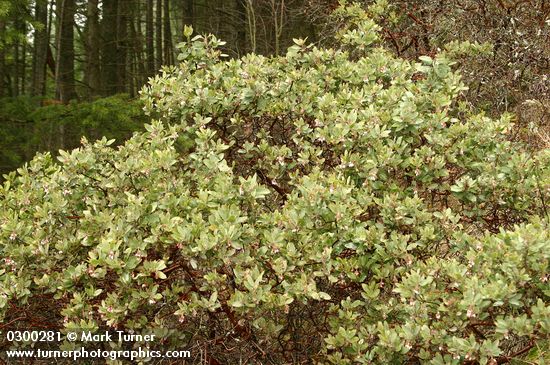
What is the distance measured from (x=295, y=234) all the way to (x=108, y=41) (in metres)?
10.7

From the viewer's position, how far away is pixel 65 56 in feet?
38.9

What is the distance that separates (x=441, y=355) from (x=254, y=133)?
204 centimetres

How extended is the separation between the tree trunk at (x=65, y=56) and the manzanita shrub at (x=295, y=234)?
7.48 m

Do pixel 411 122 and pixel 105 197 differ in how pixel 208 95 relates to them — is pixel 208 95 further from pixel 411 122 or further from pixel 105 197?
pixel 411 122

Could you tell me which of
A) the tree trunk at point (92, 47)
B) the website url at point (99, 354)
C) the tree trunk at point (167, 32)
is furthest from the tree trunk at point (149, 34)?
the website url at point (99, 354)

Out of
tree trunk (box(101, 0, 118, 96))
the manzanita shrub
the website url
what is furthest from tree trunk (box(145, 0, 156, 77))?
the website url

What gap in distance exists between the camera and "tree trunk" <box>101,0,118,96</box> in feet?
42.0

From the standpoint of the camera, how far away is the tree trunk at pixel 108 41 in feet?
42.0

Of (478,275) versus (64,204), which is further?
(64,204)

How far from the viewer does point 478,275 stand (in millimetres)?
2973

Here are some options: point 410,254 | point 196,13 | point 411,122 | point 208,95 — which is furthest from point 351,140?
point 196,13

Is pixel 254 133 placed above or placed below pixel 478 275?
above

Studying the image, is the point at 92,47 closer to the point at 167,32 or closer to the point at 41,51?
the point at 41,51

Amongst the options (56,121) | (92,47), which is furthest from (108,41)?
(56,121)
